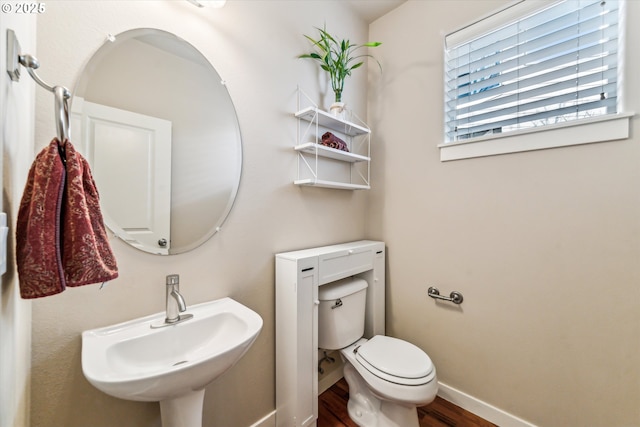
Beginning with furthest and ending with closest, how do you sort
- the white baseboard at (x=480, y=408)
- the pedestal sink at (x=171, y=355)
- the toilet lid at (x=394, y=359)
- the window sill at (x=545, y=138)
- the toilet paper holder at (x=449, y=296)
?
the toilet paper holder at (x=449, y=296)
the white baseboard at (x=480, y=408)
the toilet lid at (x=394, y=359)
the window sill at (x=545, y=138)
the pedestal sink at (x=171, y=355)

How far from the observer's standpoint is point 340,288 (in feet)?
4.96

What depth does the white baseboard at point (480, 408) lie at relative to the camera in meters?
1.35

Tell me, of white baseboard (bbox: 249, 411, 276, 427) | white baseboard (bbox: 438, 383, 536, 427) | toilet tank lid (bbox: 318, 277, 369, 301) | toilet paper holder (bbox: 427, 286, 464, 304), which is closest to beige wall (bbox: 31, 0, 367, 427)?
white baseboard (bbox: 249, 411, 276, 427)

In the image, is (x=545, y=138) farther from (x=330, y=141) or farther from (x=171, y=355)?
(x=171, y=355)

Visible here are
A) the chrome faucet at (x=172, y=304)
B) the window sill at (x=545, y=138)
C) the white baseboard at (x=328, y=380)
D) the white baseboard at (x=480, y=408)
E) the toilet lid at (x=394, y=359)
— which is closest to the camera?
the chrome faucet at (x=172, y=304)

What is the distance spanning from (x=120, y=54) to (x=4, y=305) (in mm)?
866

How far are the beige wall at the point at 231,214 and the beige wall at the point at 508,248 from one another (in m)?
0.39

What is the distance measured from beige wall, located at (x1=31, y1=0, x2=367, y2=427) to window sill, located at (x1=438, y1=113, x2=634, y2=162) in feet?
2.57

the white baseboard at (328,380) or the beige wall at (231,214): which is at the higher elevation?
the beige wall at (231,214)

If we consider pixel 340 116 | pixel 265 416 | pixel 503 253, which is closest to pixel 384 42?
pixel 340 116

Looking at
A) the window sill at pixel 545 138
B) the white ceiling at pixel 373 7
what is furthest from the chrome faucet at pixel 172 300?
the white ceiling at pixel 373 7

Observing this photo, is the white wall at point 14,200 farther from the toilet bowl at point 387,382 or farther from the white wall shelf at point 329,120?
the toilet bowl at point 387,382

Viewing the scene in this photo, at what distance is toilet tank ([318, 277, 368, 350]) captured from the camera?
1.44 meters

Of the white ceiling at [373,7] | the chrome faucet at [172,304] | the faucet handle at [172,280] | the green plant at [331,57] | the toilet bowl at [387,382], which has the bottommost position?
the toilet bowl at [387,382]
